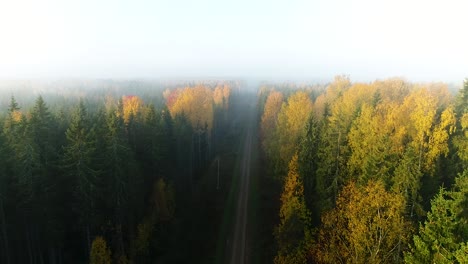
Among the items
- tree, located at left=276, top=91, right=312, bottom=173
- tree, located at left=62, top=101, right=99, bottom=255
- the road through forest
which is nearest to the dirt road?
the road through forest

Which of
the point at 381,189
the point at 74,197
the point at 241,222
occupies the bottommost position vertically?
the point at 241,222

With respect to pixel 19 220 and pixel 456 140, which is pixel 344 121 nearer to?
pixel 456 140

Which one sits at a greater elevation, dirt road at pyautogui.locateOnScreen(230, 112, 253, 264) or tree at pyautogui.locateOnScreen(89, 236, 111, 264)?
tree at pyautogui.locateOnScreen(89, 236, 111, 264)

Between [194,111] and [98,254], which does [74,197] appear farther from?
[194,111]

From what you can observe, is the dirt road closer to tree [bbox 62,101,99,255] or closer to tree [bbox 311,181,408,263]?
tree [bbox 62,101,99,255]

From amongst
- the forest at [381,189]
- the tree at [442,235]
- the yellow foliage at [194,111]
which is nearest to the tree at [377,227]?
the forest at [381,189]

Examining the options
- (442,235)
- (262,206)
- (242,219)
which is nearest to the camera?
(442,235)

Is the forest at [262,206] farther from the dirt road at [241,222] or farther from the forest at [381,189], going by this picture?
the dirt road at [241,222]

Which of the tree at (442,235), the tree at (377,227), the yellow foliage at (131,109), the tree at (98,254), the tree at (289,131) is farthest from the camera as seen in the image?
the yellow foliage at (131,109)

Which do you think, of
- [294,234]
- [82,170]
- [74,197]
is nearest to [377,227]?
[294,234]

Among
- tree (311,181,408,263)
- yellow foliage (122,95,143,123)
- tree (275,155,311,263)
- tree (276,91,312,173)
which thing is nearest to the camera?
tree (311,181,408,263)

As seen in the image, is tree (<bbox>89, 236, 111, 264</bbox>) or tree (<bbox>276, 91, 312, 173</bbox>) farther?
tree (<bbox>276, 91, 312, 173</bbox>)

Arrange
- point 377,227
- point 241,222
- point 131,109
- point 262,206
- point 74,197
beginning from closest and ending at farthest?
point 377,227, point 74,197, point 241,222, point 262,206, point 131,109
